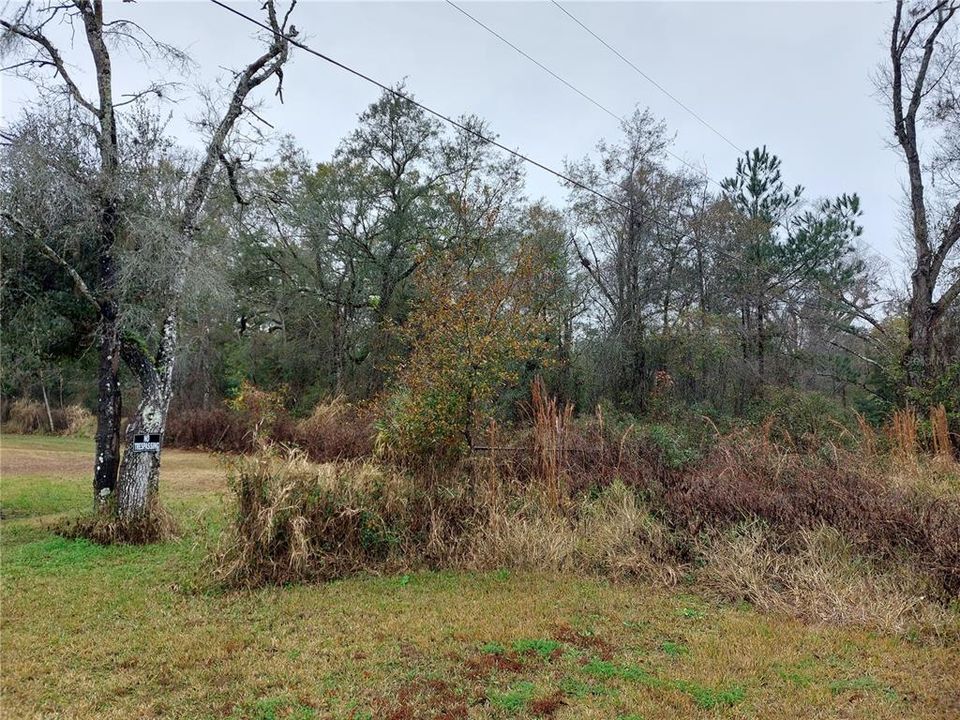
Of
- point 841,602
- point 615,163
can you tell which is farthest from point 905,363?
point 841,602

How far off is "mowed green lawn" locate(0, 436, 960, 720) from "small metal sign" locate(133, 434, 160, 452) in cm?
146

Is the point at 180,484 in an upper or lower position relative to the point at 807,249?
lower

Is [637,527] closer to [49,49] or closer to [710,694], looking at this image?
[710,694]

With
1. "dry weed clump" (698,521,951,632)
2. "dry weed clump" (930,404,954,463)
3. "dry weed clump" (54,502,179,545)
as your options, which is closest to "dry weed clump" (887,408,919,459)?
"dry weed clump" (930,404,954,463)

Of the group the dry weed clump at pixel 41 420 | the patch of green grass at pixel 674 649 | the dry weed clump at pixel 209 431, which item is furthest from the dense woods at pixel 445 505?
the dry weed clump at pixel 41 420

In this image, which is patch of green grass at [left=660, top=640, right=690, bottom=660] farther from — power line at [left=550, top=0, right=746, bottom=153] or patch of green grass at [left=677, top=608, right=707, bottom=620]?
power line at [left=550, top=0, right=746, bottom=153]

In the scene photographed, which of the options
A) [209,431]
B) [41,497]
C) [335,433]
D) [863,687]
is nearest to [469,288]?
[863,687]

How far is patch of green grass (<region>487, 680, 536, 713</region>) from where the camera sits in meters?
3.09

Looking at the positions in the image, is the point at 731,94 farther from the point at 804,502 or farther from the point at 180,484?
the point at 180,484

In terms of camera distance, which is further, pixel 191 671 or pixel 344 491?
pixel 344 491

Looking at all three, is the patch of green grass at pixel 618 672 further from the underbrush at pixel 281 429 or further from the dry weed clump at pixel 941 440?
the underbrush at pixel 281 429

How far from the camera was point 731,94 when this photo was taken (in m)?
→ 10.8

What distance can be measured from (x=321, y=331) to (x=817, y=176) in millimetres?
16352

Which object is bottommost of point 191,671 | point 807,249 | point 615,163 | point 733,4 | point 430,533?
point 191,671
